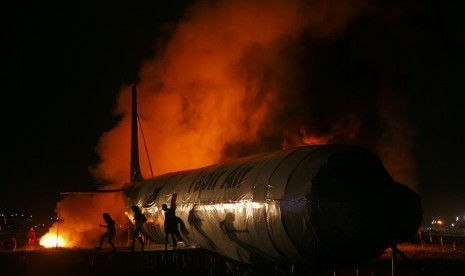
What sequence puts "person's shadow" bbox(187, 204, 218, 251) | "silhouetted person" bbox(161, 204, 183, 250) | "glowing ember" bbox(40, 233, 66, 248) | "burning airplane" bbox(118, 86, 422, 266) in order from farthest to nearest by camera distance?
"glowing ember" bbox(40, 233, 66, 248) → "silhouetted person" bbox(161, 204, 183, 250) → "person's shadow" bbox(187, 204, 218, 251) → "burning airplane" bbox(118, 86, 422, 266)

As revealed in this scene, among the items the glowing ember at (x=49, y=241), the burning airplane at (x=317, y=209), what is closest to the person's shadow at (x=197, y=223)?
the burning airplane at (x=317, y=209)

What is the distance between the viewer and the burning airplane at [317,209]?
27.7 feet

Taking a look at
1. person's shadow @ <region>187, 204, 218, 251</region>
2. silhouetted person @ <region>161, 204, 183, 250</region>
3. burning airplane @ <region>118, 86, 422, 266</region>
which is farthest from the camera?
silhouetted person @ <region>161, 204, 183, 250</region>

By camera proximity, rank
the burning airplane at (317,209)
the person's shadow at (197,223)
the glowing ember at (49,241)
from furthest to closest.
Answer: the glowing ember at (49,241), the person's shadow at (197,223), the burning airplane at (317,209)

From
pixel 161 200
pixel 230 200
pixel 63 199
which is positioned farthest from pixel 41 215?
pixel 230 200

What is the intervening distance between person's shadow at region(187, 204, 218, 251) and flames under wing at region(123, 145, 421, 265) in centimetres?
83

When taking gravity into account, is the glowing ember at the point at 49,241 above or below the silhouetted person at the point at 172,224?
below

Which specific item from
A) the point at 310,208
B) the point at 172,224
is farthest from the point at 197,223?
the point at 310,208

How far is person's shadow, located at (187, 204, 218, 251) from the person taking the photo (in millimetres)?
12570

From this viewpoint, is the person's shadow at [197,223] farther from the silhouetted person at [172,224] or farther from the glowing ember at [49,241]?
the glowing ember at [49,241]

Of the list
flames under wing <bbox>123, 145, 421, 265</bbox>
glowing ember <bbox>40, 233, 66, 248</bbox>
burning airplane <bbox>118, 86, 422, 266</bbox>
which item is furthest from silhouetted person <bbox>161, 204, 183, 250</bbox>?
glowing ember <bbox>40, 233, 66, 248</bbox>

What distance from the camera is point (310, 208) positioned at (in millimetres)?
8469

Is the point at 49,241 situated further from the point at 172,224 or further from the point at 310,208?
the point at 310,208

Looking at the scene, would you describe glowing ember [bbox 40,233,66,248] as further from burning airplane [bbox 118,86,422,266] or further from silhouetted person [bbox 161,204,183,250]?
burning airplane [bbox 118,86,422,266]
